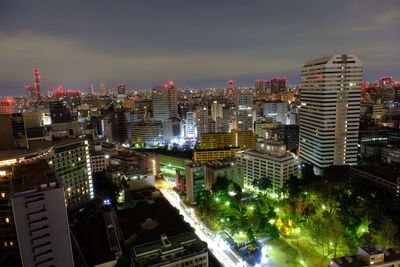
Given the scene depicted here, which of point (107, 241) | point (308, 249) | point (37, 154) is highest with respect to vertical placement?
point (37, 154)

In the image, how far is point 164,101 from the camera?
2003 inches

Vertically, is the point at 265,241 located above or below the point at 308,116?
below

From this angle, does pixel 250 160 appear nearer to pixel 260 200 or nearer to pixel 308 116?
pixel 260 200

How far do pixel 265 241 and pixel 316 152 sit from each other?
1214 cm

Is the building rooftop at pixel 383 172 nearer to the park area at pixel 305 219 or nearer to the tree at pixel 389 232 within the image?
the park area at pixel 305 219

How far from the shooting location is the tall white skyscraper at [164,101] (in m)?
50.8

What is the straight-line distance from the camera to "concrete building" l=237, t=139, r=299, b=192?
21.1 metres

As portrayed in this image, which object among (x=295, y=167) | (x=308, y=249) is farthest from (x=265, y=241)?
(x=295, y=167)

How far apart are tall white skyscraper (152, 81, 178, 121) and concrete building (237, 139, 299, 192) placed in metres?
28.9

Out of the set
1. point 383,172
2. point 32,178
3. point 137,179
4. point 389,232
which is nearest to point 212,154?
point 137,179

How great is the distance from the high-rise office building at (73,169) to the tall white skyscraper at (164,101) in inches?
1256

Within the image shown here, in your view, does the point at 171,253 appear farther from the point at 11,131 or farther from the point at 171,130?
the point at 171,130

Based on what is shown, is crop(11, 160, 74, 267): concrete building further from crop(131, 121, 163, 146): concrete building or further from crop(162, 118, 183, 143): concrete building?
crop(162, 118, 183, 143): concrete building

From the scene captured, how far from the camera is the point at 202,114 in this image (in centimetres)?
4619
